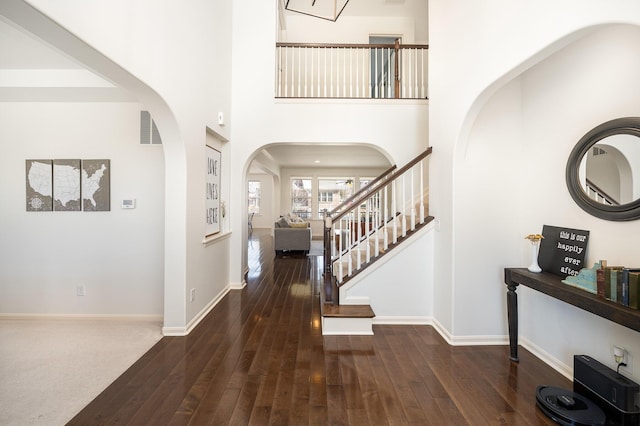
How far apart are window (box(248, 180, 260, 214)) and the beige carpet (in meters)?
9.35

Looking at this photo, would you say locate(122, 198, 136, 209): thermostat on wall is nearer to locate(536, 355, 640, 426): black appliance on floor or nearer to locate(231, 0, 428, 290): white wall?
locate(231, 0, 428, 290): white wall

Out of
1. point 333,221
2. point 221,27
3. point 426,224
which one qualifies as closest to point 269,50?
point 221,27

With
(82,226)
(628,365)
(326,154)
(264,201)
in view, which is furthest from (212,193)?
(264,201)

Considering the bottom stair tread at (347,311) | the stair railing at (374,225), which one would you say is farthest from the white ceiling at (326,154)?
the bottom stair tread at (347,311)

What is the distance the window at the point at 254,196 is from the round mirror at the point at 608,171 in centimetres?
1132

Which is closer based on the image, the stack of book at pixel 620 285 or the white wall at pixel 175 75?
the stack of book at pixel 620 285

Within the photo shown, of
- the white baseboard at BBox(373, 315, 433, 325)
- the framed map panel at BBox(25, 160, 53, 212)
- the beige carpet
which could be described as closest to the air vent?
the white baseboard at BBox(373, 315, 433, 325)

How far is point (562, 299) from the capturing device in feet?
6.46

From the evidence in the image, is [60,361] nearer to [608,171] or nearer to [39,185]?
[39,185]

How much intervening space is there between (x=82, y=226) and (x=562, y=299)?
4.74 meters

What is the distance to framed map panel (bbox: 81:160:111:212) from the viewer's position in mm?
3309

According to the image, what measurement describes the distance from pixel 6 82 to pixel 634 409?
5882mm

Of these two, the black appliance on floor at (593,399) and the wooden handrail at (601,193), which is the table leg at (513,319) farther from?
the wooden handrail at (601,193)

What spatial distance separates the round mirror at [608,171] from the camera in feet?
5.95
